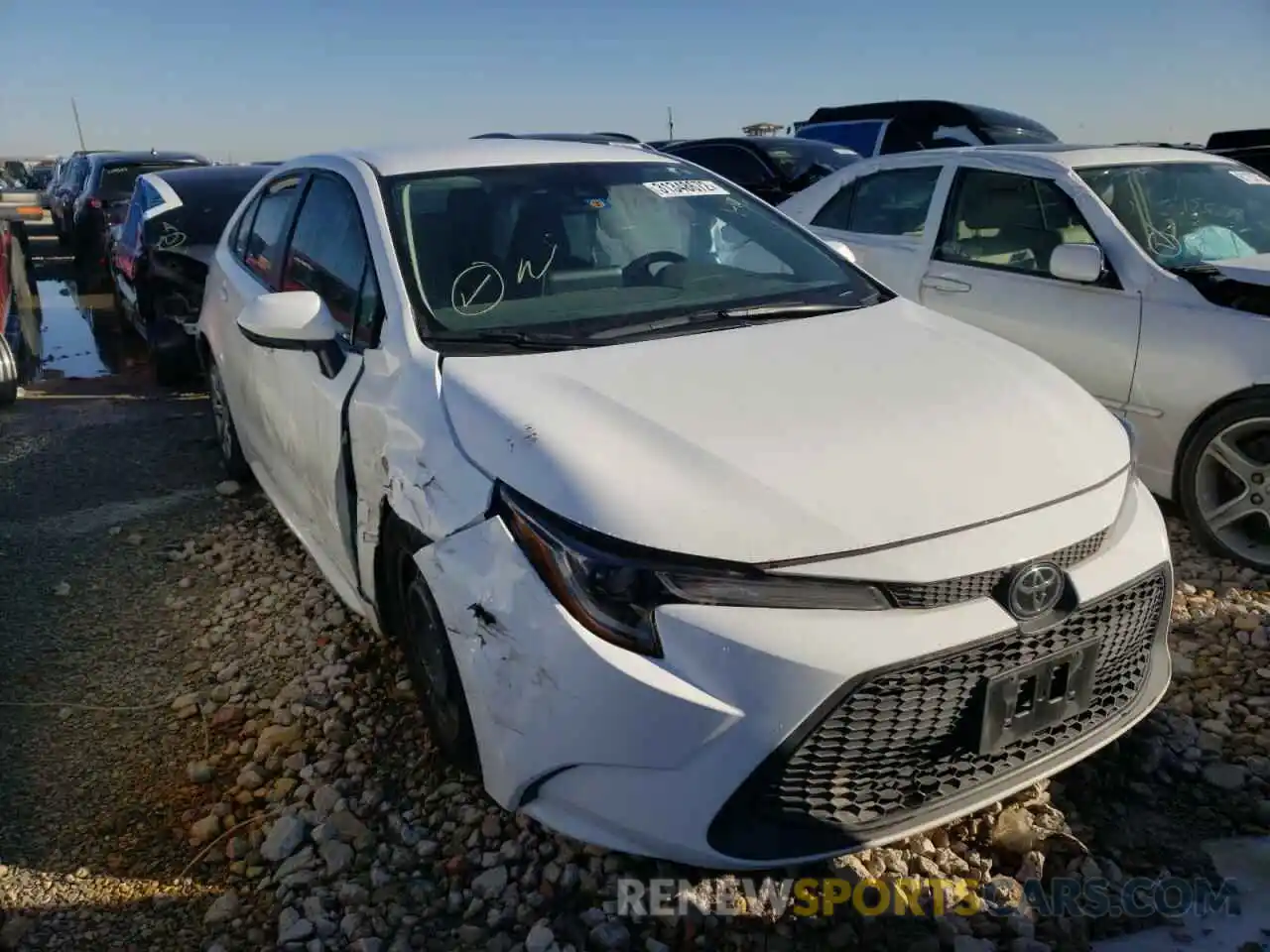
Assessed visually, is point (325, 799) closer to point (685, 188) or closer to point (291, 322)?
point (291, 322)

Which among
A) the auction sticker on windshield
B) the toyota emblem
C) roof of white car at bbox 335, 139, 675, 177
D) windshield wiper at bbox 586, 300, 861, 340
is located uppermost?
roof of white car at bbox 335, 139, 675, 177

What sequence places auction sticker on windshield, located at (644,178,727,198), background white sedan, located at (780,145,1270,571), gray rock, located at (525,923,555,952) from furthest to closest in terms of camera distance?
background white sedan, located at (780,145,1270,571) → auction sticker on windshield, located at (644,178,727,198) → gray rock, located at (525,923,555,952)

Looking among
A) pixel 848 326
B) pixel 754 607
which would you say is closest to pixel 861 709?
pixel 754 607

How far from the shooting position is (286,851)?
8.08ft

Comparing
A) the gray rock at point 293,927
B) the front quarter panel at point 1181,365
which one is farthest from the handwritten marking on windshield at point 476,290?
the front quarter panel at point 1181,365

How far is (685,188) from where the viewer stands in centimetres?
355

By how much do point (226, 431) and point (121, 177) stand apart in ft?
29.9

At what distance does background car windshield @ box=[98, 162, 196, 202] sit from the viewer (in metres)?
12.0

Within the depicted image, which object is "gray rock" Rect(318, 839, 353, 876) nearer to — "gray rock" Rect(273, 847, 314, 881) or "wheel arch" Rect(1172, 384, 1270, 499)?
"gray rock" Rect(273, 847, 314, 881)

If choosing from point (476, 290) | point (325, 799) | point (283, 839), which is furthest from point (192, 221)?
point (283, 839)

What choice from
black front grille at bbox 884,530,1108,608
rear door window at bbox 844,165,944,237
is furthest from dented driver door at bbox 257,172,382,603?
rear door window at bbox 844,165,944,237

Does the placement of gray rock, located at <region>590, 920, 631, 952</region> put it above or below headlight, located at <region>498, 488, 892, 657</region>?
below

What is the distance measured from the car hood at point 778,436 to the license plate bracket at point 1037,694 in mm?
322

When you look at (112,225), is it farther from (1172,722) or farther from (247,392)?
(1172,722)
